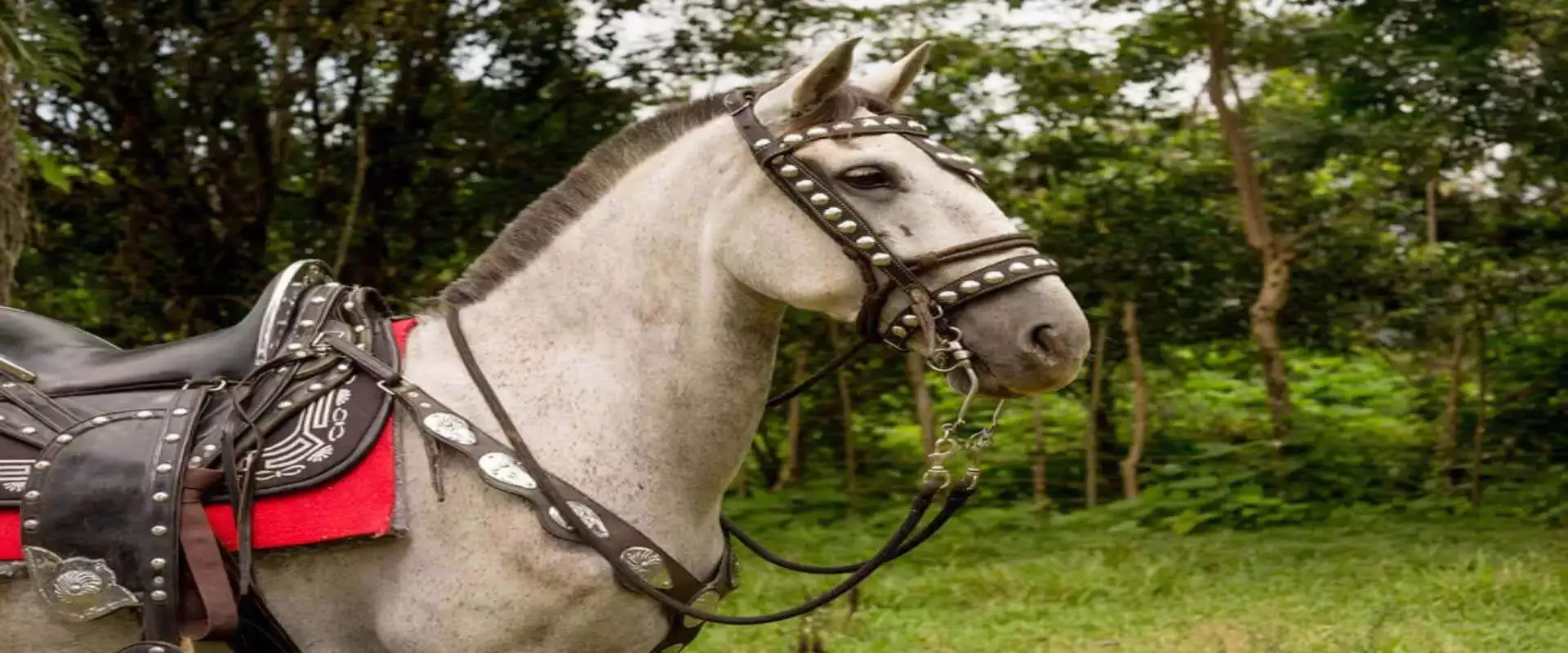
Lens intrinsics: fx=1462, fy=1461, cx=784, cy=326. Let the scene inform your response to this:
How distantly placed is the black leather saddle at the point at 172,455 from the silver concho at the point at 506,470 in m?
0.18

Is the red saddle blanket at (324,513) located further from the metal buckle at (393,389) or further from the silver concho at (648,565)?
the silver concho at (648,565)

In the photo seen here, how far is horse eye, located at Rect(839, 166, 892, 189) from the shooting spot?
2.24m

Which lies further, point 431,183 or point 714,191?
point 431,183

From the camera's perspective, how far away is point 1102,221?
8.48 meters

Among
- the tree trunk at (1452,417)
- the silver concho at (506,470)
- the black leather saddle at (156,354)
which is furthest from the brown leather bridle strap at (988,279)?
the tree trunk at (1452,417)

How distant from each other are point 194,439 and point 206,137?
19.9 feet

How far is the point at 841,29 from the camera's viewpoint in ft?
26.4

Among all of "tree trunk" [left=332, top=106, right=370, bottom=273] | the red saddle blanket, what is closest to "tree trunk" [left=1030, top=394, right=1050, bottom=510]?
"tree trunk" [left=332, top=106, right=370, bottom=273]

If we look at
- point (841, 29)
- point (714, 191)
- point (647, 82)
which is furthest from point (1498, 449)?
point (714, 191)

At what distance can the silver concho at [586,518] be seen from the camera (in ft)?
7.27

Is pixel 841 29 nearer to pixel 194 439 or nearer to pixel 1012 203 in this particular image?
pixel 1012 203

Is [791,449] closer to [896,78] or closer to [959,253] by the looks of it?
[896,78]

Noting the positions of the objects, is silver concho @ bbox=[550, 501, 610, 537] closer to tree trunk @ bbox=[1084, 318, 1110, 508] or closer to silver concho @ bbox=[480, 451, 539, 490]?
silver concho @ bbox=[480, 451, 539, 490]

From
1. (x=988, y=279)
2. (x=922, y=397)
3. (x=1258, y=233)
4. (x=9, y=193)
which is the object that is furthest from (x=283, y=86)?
(x=988, y=279)
